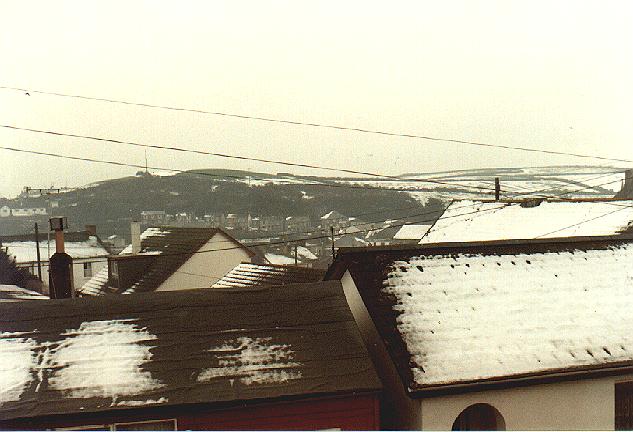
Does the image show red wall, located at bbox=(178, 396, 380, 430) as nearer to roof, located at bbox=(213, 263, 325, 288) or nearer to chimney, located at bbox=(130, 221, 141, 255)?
roof, located at bbox=(213, 263, 325, 288)

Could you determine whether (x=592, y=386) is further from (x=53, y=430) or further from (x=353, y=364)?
(x=53, y=430)

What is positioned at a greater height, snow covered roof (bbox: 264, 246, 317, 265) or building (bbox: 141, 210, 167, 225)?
building (bbox: 141, 210, 167, 225)

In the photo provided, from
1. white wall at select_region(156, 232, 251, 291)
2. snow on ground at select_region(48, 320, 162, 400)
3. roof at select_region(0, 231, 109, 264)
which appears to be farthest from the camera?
roof at select_region(0, 231, 109, 264)

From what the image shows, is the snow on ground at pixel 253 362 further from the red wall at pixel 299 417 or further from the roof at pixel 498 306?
the roof at pixel 498 306

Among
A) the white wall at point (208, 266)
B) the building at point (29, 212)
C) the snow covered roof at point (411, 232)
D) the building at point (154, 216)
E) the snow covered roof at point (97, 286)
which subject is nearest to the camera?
the white wall at point (208, 266)

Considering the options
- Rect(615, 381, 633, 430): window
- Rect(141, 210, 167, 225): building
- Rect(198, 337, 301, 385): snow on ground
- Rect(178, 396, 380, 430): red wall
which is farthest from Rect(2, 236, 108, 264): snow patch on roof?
Rect(615, 381, 633, 430): window

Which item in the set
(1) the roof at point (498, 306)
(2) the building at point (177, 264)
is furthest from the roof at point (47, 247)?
(1) the roof at point (498, 306)
